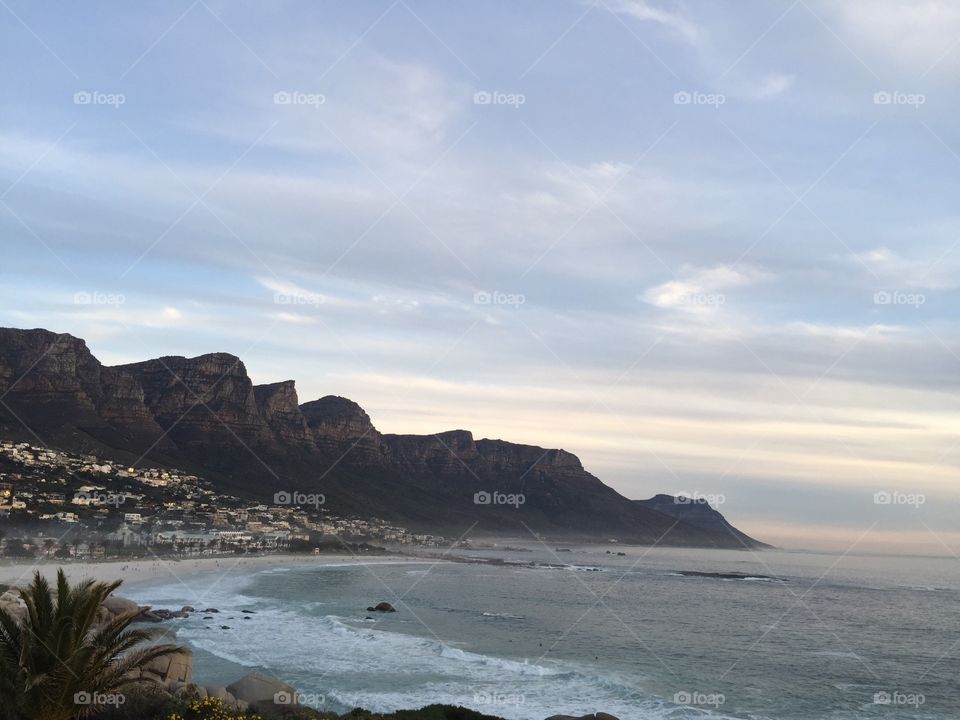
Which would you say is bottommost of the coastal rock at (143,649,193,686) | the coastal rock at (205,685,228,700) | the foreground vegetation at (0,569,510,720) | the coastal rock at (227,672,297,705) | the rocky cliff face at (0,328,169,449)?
the coastal rock at (227,672,297,705)

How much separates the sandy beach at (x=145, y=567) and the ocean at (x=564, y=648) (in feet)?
11.0

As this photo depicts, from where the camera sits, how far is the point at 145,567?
8225cm

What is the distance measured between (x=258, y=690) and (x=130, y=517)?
108 metres

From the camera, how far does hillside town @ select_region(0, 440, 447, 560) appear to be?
322ft

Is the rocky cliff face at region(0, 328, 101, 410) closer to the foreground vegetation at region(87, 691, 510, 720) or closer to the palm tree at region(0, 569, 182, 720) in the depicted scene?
the foreground vegetation at region(87, 691, 510, 720)

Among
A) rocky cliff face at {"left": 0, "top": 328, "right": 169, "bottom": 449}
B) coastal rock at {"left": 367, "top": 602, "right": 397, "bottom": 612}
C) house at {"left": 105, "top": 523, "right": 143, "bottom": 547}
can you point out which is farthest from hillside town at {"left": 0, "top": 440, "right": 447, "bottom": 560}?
coastal rock at {"left": 367, "top": 602, "right": 397, "bottom": 612}

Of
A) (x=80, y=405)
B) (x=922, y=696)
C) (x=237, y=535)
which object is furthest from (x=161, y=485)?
(x=922, y=696)

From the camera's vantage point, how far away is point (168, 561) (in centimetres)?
9112

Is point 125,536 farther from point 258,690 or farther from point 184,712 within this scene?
point 184,712

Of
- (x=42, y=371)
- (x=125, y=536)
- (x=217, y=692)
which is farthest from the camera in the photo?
(x=42, y=371)

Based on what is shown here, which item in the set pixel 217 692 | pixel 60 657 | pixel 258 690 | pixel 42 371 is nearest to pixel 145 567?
pixel 258 690

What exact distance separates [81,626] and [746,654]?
47.5 m

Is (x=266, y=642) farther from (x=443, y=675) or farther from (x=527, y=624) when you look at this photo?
(x=527, y=624)

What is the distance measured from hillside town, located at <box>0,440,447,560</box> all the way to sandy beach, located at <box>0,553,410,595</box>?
18.3ft
